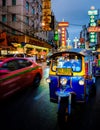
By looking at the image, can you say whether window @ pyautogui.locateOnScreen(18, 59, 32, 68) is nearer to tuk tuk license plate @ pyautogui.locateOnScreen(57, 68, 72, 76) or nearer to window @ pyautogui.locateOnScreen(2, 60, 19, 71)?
window @ pyautogui.locateOnScreen(2, 60, 19, 71)

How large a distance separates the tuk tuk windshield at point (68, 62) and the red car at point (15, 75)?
81.1 inches

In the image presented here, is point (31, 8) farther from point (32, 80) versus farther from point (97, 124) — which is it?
point (97, 124)

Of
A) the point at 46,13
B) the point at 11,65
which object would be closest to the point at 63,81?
the point at 11,65

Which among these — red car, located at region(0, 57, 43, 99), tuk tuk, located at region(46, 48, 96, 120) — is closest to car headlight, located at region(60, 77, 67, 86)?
tuk tuk, located at region(46, 48, 96, 120)

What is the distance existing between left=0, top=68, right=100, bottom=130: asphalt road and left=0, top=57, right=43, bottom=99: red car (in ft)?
1.83

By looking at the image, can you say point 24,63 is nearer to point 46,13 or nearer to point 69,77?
point 69,77

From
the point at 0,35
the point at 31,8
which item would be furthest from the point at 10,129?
the point at 31,8

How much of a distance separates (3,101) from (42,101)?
1574 millimetres

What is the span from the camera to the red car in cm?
755

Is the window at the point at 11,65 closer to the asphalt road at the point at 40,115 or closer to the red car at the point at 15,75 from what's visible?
the red car at the point at 15,75

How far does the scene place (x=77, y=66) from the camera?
6.45m

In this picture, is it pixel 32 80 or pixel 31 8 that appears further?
pixel 31 8

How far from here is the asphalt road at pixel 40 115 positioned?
531 centimetres

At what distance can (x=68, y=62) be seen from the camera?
6.66 meters
